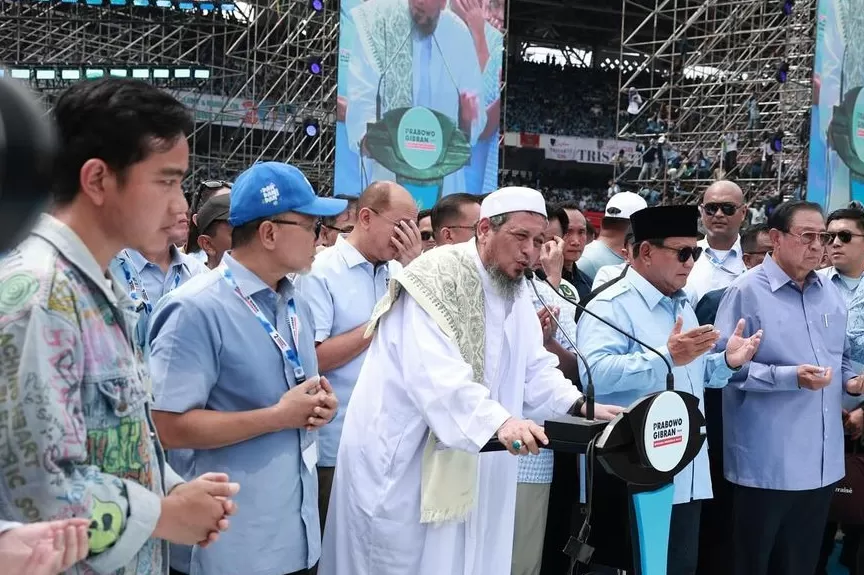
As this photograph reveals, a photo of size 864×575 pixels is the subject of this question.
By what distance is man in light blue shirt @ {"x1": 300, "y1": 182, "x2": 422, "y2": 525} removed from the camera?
3.32 m

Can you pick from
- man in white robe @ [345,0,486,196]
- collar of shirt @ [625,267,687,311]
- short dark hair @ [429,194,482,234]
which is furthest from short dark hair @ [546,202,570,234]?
man in white robe @ [345,0,486,196]

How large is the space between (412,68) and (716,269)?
6.42 metres

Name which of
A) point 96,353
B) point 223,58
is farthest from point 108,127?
point 223,58

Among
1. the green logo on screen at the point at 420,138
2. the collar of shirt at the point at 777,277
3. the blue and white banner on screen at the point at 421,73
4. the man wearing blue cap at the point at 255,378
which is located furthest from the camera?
the green logo on screen at the point at 420,138

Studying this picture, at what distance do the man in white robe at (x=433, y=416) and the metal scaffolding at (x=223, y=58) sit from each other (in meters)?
11.9

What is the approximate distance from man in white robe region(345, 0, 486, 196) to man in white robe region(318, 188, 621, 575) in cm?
747

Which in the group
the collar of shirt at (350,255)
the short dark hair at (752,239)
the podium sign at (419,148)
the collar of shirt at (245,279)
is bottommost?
the collar of shirt at (245,279)

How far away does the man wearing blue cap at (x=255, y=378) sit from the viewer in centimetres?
215

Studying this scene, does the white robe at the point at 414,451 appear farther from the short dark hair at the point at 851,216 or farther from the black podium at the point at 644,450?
the short dark hair at the point at 851,216

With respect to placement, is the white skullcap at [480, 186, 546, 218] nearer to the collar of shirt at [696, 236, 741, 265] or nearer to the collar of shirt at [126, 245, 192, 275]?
the collar of shirt at [126, 245, 192, 275]

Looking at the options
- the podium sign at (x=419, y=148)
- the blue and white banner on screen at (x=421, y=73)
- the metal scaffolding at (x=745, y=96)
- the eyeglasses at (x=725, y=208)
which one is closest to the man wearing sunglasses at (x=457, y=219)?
the eyeglasses at (x=725, y=208)

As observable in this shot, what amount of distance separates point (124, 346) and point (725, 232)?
421cm

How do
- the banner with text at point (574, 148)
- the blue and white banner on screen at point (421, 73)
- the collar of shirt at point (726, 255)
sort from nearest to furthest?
the collar of shirt at point (726, 255) → the blue and white banner on screen at point (421, 73) → the banner with text at point (574, 148)

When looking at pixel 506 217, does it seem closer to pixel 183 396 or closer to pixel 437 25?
pixel 183 396
